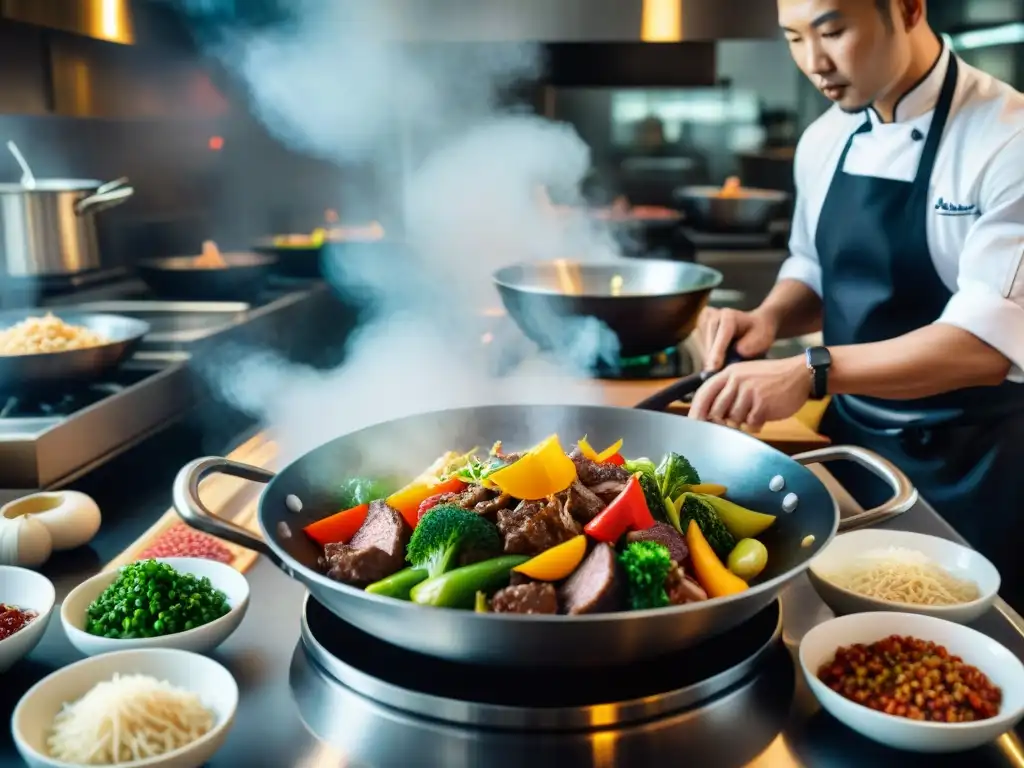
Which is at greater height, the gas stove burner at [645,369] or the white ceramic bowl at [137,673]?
the gas stove burner at [645,369]

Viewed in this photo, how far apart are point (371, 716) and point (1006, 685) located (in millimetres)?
728

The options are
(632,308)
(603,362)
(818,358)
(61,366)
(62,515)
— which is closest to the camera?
(62,515)

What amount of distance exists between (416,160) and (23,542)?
10.6 feet

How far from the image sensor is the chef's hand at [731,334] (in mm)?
2133

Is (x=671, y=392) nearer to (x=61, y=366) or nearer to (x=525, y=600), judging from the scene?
(x=525, y=600)

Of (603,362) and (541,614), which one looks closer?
(541,614)

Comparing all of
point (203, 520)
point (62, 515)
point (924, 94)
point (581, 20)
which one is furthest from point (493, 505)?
point (581, 20)

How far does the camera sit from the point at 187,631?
1105 mm

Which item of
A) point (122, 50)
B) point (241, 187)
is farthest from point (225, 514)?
point (241, 187)

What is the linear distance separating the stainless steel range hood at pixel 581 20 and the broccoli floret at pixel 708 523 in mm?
1936

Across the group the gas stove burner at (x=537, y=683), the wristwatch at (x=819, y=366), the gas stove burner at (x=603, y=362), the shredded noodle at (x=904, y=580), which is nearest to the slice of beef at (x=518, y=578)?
the gas stove burner at (x=537, y=683)

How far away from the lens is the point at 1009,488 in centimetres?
216

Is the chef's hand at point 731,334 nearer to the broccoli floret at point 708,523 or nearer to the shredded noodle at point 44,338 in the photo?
the broccoli floret at point 708,523

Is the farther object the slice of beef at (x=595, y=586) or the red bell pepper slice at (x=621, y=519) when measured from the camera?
the red bell pepper slice at (x=621, y=519)
